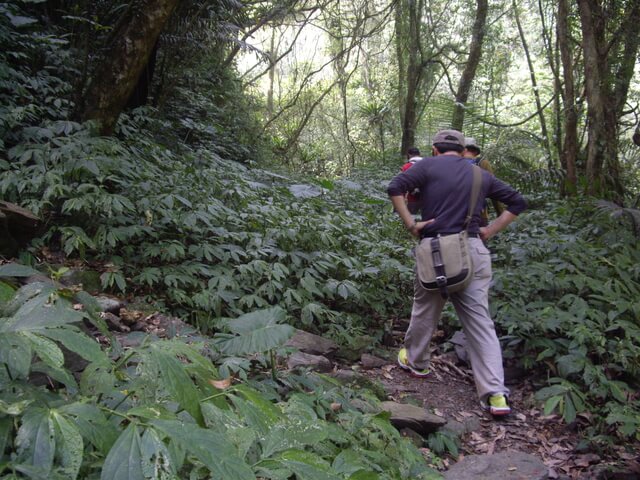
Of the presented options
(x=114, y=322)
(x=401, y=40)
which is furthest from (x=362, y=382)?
(x=401, y=40)

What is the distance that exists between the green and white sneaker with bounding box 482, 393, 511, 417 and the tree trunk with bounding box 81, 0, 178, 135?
4587mm

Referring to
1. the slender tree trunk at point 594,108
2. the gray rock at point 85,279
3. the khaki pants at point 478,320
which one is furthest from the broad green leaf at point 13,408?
the slender tree trunk at point 594,108

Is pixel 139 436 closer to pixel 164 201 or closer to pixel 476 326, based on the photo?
pixel 476 326

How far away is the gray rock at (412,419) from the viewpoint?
298cm

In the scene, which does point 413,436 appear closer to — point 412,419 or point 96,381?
point 412,419

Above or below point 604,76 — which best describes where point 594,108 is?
below

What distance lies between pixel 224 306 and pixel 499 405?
7.21 feet

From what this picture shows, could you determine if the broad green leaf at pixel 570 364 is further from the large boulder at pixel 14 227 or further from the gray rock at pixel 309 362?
the large boulder at pixel 14 227

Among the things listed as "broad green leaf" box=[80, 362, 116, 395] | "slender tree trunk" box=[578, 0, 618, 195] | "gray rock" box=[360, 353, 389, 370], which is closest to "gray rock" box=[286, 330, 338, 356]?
"gray rock" box=[360, 353, 389, 370]

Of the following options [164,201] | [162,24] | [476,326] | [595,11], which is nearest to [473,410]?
[476,326]

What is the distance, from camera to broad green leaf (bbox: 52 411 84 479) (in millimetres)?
958

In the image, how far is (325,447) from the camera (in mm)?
1845

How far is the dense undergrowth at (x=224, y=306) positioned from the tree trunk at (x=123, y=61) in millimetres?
434

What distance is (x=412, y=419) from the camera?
3012 millimetres
